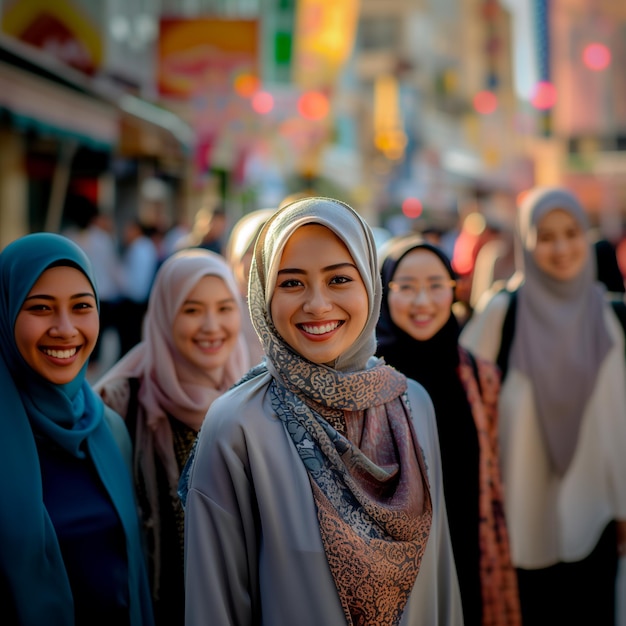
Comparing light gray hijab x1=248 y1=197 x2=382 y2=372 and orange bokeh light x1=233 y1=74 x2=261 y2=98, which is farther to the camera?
orange bokeh light x1=233 y1=74 x2=261 y2=98

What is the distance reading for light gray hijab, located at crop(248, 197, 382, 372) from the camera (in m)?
2.31

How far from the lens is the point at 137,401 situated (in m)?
3.41

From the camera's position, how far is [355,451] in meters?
2.29

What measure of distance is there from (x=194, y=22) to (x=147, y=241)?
399 centimetres

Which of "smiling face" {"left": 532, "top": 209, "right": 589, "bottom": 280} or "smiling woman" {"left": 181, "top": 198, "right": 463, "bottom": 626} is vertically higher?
"smiling face" {"left": 532, "top": 209, "right": 589, "bottom": 280}

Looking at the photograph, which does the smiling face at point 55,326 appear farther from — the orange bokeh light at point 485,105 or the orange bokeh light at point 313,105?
the orange bokeh light at point 485,105

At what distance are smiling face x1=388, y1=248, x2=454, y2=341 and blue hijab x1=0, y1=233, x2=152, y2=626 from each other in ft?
4.05

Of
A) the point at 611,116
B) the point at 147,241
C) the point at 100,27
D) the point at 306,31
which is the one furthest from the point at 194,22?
the point at 611,116

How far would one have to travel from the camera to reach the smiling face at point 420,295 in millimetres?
3572

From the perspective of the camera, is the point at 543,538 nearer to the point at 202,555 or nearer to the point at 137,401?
the point at 137,401

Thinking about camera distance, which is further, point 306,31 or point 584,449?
point 306,31

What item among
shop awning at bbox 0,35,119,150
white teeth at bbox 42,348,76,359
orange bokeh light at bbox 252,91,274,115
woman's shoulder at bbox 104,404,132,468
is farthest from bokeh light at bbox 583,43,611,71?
white teeth at bbox 42,348,76,359

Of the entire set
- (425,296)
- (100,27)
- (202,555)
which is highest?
(100,27)

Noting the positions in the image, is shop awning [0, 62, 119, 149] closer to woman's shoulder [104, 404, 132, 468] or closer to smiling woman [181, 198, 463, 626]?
woman's shoulder [104, 404, 132, 468]
